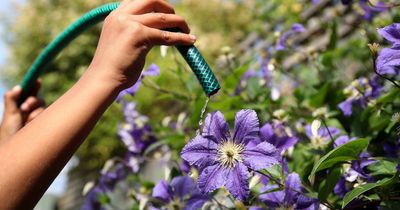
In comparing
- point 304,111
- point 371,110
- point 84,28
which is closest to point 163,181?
point 84,28

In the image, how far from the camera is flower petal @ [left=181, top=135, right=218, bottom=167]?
2.18ft

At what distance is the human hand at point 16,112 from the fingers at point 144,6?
2.10ft

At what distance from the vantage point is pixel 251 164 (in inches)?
25.5

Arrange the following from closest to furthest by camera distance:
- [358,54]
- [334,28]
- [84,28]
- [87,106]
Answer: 1. [87,106]
2. [84,28]
3. [334,28]
4. [358,54]

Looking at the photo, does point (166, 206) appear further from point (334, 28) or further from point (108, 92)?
point (334, 28)

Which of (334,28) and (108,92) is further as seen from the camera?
(334,28)

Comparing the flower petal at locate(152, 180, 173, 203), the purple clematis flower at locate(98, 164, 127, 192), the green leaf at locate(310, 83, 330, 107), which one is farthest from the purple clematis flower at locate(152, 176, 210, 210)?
the purple clematis flower at locate(98, 164, 127, 192)

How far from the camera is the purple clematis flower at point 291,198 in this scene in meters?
0.77

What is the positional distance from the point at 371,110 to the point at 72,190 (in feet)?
18.1

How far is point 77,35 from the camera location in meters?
0.97

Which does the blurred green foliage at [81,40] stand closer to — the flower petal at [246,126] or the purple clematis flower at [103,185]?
the purple clematis flower at [103,185]

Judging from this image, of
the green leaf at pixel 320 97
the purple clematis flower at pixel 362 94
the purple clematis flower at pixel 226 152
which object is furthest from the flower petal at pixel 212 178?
the green leaf at pixel 320 97

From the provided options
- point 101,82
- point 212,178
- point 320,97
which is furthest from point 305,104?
point 101,82

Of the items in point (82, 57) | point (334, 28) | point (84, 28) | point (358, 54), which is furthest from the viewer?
point (82, 57)
